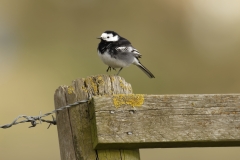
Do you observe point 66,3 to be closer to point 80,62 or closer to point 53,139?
point 80,62

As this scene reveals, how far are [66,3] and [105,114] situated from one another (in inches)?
918

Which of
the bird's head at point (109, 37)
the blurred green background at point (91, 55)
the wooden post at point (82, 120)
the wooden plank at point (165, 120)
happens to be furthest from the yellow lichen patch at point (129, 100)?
the blurred green background at point (91, 55)

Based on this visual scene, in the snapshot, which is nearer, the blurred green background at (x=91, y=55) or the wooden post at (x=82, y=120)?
the wooden post at (x=82, y=120)

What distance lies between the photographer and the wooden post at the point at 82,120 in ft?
10.7

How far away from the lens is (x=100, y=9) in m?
25.1

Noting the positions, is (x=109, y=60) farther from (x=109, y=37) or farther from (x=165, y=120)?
(x=165, y=120)

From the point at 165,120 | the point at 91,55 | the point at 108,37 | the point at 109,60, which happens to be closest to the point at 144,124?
the point at 165,120

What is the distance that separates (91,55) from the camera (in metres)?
18.6

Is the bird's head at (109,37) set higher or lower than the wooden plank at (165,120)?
higher

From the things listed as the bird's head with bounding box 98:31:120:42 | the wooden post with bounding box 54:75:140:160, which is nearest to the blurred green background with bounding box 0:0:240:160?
the bird's head with bounding box 98:31:120:42

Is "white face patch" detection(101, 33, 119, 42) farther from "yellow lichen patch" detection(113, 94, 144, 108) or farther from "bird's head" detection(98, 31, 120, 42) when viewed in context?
"yellow lichen patch" detection(113, 94, 144, 108)

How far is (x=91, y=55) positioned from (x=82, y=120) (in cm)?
1531

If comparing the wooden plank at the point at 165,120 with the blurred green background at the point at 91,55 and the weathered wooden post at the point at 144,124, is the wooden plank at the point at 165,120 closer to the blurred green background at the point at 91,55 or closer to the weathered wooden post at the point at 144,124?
the weathered wooden post at the point at 144,124

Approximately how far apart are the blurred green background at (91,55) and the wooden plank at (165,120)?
31.8 feet
